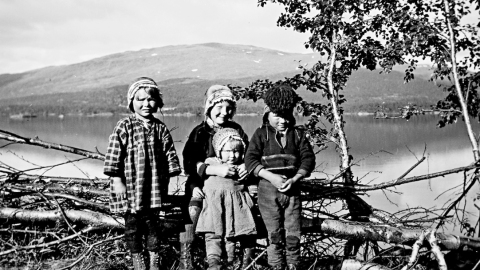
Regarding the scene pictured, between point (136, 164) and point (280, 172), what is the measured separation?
1.07 meters

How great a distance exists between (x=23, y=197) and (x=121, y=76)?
247ft

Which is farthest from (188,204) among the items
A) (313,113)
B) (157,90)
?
(313,113)

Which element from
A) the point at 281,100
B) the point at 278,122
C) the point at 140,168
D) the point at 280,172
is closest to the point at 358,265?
the point at 280,172

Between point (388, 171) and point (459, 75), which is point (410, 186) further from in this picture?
point (459, 75)

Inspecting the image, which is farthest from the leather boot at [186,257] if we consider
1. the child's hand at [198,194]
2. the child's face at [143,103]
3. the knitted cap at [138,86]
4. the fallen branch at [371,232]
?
the knitted cap at [138,86]

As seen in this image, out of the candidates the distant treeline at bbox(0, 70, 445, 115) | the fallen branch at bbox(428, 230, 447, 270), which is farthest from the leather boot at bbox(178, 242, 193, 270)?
the distant treeline at bbox(0, 70, 445, 115)

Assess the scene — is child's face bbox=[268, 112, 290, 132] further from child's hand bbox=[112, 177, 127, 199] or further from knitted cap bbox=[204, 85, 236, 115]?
child's hand bbox=[112, 177, 127, 199]

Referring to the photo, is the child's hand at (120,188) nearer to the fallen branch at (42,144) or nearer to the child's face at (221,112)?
the child's face at (221,112)

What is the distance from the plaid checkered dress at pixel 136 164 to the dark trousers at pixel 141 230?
0.09m

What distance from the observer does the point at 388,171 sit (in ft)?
47.6

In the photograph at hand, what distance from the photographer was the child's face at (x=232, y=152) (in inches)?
137

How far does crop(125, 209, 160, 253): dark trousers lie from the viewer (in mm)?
3391

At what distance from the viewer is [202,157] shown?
368cm

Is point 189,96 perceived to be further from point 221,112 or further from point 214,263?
point 214,263
